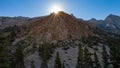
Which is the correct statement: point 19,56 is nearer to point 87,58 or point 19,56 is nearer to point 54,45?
point 87,58

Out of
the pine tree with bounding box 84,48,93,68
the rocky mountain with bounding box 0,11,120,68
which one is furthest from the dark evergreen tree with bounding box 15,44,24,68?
the pine tree with bounding box 84,48,93,68

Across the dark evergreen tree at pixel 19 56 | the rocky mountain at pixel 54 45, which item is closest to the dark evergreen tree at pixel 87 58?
the dark evergreen tree at pixel 19 56

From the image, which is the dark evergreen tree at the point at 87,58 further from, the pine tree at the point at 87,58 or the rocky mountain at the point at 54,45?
the rocky mountain at the point at 54,45

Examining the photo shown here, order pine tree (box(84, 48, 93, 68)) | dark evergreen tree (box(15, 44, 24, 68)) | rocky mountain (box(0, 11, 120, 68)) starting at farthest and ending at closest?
rocky mountain (box(0, 11, 120, 68)), dark evergreen tree (box(15, 44, 24, 68)), pine tree (box(84, 48, 93, 68))

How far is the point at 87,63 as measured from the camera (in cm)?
7981

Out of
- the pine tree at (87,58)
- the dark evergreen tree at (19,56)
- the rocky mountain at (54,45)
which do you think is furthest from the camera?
the rocky mountain at (54,45)

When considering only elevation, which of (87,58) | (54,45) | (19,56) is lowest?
(87,58)

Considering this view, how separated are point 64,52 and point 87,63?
70286 millimetres

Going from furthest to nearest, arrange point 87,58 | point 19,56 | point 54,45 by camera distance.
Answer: point 54,45
point 19,56
point 87,58

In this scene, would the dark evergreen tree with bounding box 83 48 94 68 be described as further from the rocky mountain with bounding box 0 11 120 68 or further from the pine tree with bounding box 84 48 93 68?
the rocky mountain with bounding box 0 11 120 68

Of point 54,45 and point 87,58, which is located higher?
point 54,45

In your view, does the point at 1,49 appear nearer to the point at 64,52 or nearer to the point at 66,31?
the point at 64,52

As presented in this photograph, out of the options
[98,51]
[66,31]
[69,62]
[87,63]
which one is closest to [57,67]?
[87,63]

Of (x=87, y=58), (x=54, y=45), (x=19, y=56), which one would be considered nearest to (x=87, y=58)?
(x=87, y=58)
